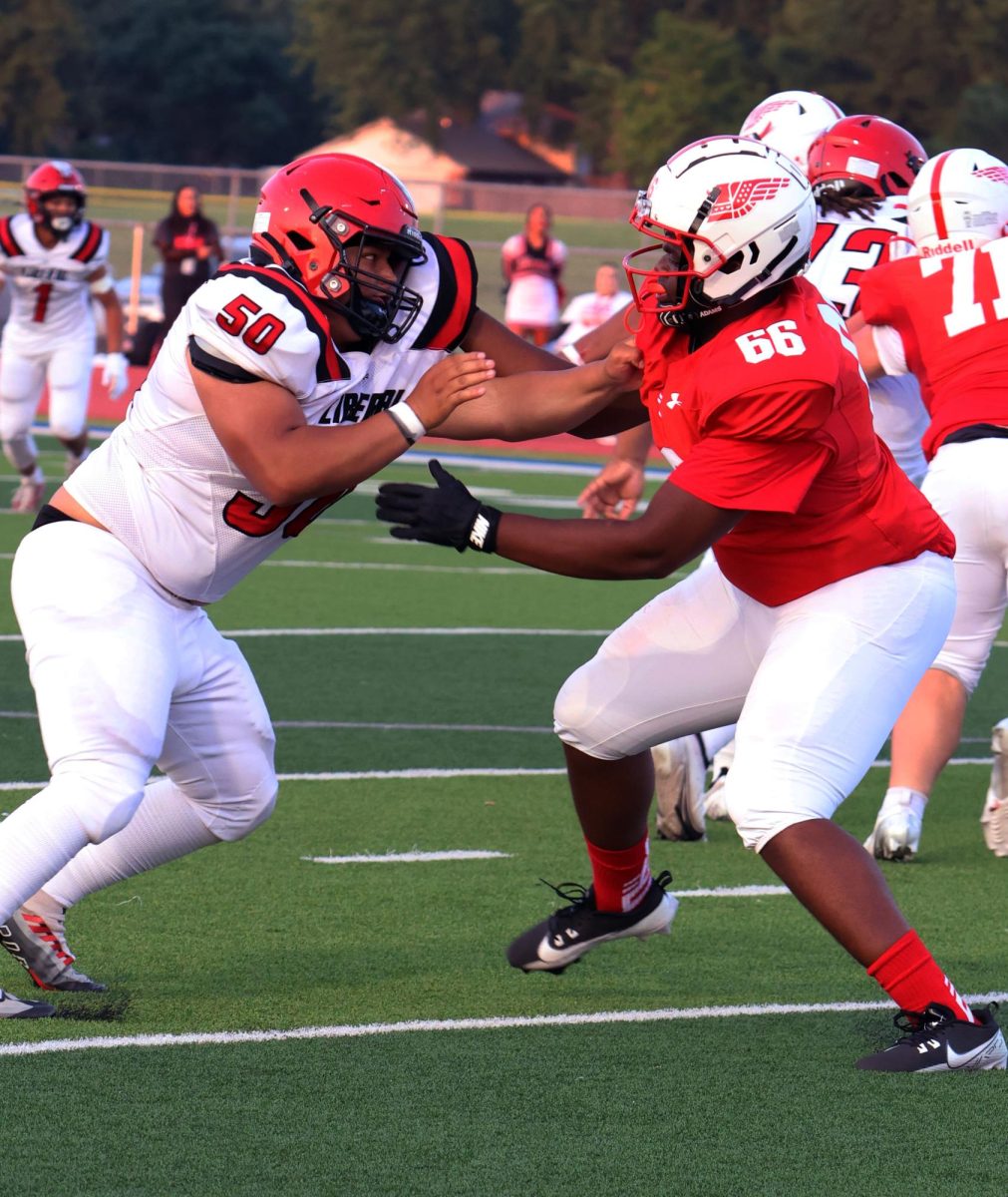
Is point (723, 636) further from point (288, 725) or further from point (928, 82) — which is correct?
point (928, 82)

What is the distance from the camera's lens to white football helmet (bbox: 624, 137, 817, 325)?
405 cm

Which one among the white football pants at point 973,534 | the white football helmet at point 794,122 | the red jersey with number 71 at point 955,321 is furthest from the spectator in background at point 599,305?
the white football pants at point 973,534

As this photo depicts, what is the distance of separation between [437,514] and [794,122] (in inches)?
137

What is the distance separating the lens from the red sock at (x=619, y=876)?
466 centimetres

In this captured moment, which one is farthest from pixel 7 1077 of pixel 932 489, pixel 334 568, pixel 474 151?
pixel 474 151

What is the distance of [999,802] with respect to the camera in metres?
6.05

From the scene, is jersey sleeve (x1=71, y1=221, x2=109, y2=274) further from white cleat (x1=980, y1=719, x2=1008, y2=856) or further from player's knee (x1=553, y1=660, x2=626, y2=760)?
player's knee (x1=553, y1=660, x2=626, y2=760)

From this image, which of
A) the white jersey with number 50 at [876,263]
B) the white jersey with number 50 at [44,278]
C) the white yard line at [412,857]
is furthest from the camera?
the white jersey with number 50 at [44,278]

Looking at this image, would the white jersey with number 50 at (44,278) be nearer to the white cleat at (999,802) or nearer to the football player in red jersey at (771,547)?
the white cleat at (999,802)

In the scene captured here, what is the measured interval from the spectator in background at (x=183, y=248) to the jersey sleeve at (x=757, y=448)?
15.1 m

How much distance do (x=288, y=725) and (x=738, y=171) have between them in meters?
3.76

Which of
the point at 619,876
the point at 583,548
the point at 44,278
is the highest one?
the point at 583,548

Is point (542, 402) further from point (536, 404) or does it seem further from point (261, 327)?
point (261, 327)

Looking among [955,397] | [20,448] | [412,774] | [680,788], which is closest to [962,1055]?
[680,788]
